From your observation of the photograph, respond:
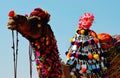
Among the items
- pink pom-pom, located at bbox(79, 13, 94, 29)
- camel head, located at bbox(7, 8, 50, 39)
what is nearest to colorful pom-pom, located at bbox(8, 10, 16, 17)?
camel head, located at bbox(7, 8, 50, 39)

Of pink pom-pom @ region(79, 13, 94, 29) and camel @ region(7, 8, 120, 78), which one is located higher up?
pink pom-pom @ region(79, 13, 94, 29)

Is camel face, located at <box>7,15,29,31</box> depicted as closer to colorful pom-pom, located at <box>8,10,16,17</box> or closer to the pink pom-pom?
colorful pom-pom, located at <box>8,10,16,17</box>

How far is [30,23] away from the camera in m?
6.18

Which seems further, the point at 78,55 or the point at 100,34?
the point at 100,34

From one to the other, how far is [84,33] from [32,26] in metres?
1.12

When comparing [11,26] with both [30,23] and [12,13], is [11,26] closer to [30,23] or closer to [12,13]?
[12,13]

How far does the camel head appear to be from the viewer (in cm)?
599

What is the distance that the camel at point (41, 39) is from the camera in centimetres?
604

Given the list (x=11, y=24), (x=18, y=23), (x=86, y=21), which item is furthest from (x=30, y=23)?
(x=86, y=21)

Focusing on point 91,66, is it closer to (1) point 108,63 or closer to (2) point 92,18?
(1) point 108,63

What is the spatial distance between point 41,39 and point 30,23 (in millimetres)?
229

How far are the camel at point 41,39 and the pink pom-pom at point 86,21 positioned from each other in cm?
100

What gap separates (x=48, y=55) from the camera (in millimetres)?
6172

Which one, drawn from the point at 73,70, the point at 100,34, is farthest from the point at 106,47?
the point at 73,70
